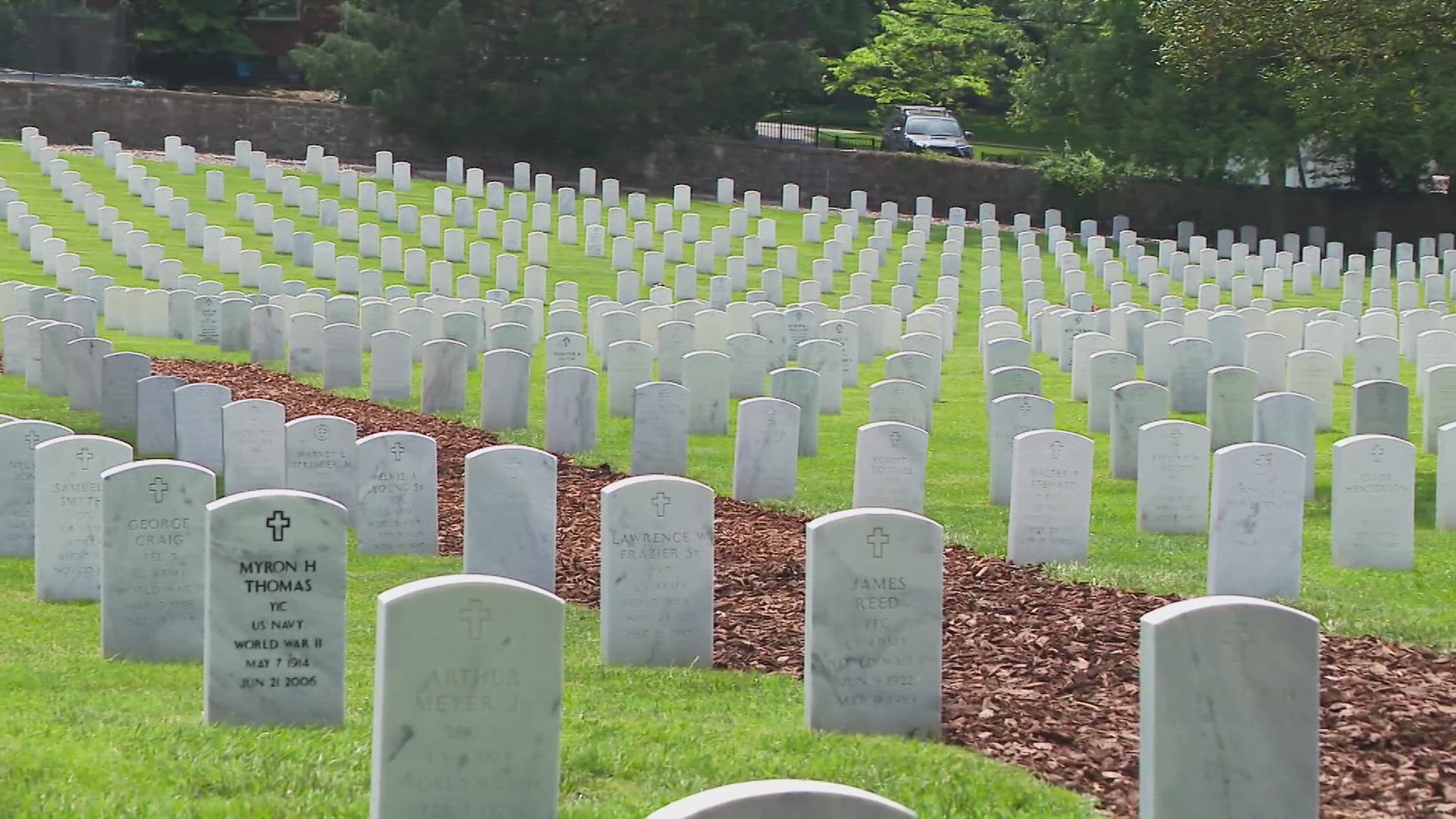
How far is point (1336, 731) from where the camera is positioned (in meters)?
8.35

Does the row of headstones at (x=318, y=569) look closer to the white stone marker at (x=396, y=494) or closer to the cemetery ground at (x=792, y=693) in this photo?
the white stone marker at (x=396, y=494)

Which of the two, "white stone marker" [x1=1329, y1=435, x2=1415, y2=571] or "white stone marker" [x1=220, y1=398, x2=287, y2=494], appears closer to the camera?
"white stone marker" [x1=1329, y1=435, x2=1415, y2=571]

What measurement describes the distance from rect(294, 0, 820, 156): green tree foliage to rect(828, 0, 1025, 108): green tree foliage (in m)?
7.86

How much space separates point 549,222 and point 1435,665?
28.0 metres

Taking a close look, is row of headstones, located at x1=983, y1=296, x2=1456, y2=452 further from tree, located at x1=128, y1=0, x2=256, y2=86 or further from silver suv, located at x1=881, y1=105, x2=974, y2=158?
tree, located at x1=128, y1=0, x2=256, y2=86

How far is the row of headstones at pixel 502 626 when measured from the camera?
6.40m

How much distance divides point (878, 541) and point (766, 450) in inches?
271

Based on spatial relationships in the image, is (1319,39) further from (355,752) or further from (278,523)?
(355,752)

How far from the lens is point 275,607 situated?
25.7 feet

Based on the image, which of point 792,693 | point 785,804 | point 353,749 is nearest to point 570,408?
Result: point 792,693

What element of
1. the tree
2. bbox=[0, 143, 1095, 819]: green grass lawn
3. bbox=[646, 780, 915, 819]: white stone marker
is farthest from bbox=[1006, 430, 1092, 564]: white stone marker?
the tree

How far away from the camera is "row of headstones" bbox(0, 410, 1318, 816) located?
640cm

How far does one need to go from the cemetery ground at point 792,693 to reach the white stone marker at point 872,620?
9.0 inches

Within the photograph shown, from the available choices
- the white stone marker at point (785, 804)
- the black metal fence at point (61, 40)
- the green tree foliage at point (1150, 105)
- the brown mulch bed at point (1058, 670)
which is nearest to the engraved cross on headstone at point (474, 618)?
the white stone marker at point (785, 804)
